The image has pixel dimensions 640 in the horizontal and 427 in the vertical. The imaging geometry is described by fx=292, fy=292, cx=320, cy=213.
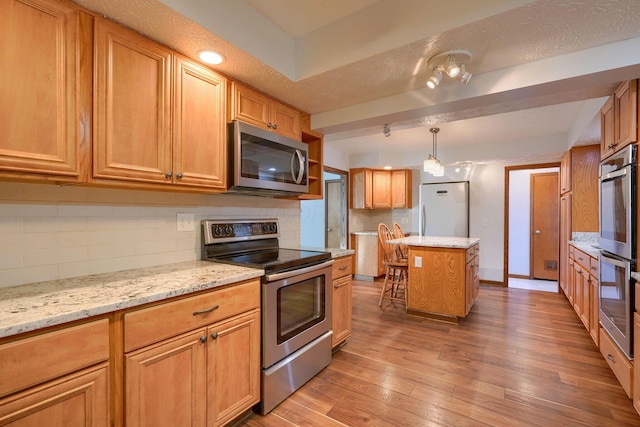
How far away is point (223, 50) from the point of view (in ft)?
5.31

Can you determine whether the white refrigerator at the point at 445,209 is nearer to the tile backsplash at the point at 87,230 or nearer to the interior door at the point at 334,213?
the interior door at the point at 334,213

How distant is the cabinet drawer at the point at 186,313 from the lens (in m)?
1.17

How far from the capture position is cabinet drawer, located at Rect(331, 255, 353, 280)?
240 cm

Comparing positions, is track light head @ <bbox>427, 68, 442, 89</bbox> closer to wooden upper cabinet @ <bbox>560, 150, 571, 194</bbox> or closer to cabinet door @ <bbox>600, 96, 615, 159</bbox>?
cabinet door @ <bbox>600, 96, 615, 159</bbox>

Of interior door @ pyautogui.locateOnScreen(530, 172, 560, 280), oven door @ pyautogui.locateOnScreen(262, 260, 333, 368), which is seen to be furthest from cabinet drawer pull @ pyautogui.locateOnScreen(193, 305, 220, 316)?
interior door @ pyautogui.locateOnScreen(530, 172, 560, 280)

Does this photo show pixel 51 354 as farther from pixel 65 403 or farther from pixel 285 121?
pixel 285 121

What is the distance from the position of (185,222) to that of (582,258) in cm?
367

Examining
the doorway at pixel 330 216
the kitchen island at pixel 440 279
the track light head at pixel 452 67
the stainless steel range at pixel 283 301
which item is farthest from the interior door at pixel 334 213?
the track light head at pixel 452 67

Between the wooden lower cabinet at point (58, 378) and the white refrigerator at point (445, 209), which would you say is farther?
the white refrigerator at point (445, 209)

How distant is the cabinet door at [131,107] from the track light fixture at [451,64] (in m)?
1.49

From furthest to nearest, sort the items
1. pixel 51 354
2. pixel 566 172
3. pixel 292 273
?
1. pixel 566 172
2. pixel 292 273
3. pixel 51 354

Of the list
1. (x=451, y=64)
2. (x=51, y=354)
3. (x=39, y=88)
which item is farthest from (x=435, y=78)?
(x=51, y=354)

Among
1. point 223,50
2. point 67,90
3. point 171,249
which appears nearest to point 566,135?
point 223,50

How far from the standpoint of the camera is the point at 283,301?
186cm
